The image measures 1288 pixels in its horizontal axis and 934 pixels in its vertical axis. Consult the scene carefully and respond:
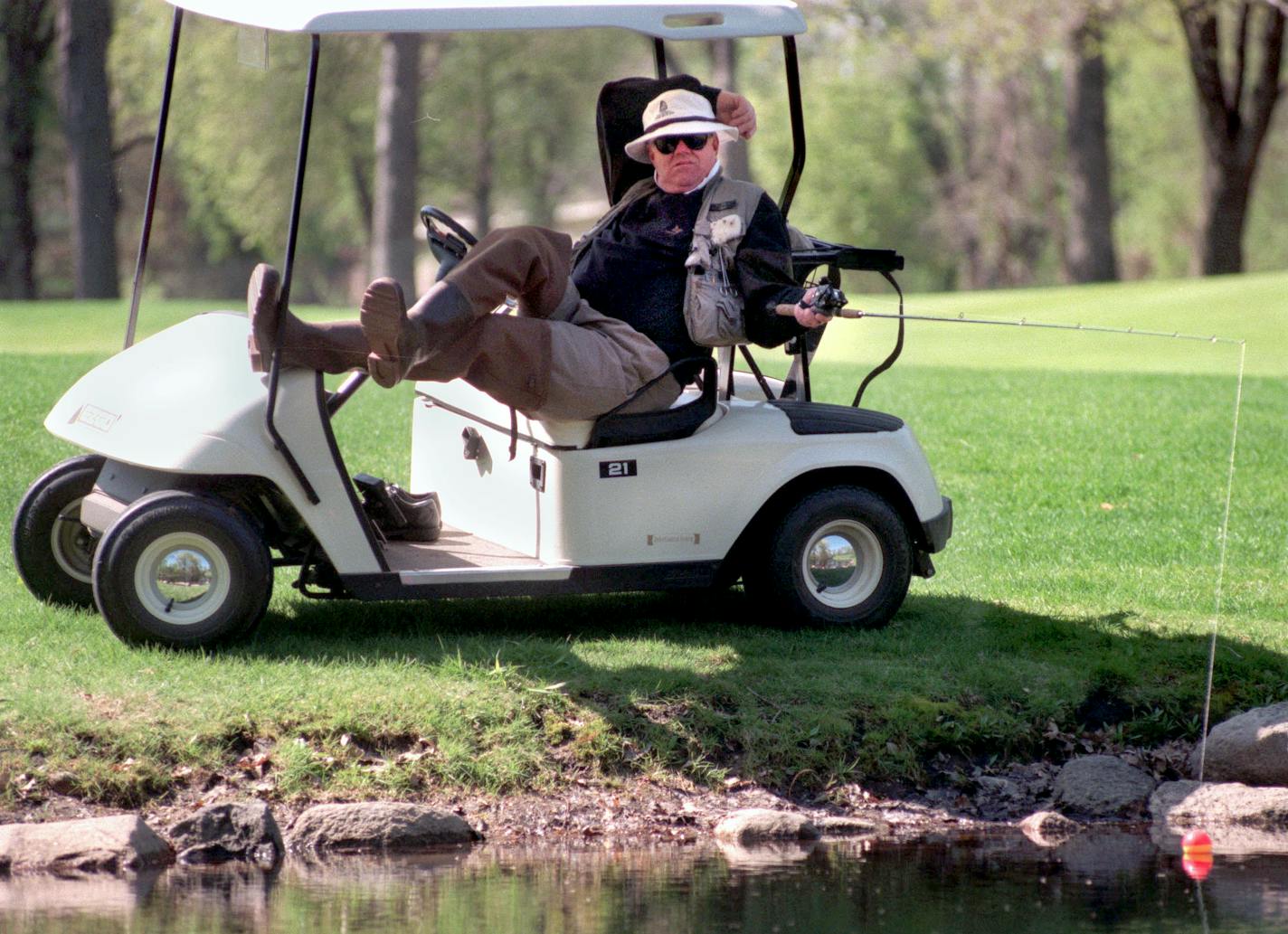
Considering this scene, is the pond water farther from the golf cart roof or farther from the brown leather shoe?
the golf cart roof

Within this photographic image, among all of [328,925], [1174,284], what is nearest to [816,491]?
[328,925]

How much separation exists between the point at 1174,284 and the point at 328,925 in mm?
19124

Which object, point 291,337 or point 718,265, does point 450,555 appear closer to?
point 291,337

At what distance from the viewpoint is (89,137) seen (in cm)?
2584

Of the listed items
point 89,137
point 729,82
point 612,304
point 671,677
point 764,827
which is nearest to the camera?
point 764,827

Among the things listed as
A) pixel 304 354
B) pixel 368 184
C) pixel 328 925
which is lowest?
pixel 328 925

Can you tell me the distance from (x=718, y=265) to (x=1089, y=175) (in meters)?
23.2

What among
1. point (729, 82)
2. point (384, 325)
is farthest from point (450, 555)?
point (729, 82)

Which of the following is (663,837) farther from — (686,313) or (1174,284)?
(1174,284)

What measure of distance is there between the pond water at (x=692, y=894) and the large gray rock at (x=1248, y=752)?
2.16 ft

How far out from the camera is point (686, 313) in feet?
20.4

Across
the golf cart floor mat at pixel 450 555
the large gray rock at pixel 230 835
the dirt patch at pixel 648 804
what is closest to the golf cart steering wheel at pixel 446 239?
the golf cart floor mat at pixel 450 555

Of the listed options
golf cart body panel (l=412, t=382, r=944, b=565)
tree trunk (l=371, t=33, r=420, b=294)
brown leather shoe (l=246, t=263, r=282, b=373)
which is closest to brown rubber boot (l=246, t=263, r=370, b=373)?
brown leather shoe (l=246, t=263, r=282, b=373)

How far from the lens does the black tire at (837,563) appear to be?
639 cm
